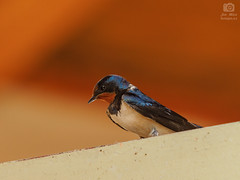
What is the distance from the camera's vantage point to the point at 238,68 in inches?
63.4

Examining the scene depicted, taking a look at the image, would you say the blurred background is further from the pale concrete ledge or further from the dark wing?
the pale concrete ledge

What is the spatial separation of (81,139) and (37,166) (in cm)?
61

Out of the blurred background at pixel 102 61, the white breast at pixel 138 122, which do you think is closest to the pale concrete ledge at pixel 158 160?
the white breast at pixel 138 122

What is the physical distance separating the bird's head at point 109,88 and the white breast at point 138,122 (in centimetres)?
7

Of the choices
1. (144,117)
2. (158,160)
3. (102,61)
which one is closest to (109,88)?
(144,117)

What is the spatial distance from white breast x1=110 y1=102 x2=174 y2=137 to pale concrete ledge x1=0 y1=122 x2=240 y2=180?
0.16 m

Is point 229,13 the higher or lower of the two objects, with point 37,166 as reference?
higher

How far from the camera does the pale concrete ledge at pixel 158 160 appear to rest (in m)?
0.83

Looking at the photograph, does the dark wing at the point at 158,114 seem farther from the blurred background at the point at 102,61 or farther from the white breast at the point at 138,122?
the blurred background at the point at 102,61

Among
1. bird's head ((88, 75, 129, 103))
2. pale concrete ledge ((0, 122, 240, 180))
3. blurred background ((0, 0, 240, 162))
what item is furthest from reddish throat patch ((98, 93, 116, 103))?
blurred background ((0, 0, 240, 162))

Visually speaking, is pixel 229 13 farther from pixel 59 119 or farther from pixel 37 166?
pixel 37 166

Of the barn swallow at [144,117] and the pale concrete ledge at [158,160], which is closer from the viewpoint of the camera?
the pale concrete ledge at [158,160]

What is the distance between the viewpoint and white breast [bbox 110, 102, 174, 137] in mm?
1047

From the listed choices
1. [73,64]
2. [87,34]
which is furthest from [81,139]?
[87,34]
